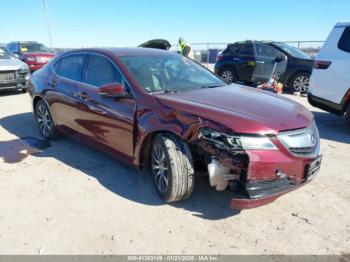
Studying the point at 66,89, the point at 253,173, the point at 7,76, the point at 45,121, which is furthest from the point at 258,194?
the point at 7,76

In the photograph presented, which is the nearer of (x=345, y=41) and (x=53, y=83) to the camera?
(x=53, y=83)

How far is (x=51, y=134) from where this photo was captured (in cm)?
562

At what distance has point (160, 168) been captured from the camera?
353cm

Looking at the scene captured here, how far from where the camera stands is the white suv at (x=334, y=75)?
6.01 metres

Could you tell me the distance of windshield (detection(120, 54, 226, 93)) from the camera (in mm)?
3910

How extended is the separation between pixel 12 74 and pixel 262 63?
7716 mm

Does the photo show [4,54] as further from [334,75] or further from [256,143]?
[256,143]

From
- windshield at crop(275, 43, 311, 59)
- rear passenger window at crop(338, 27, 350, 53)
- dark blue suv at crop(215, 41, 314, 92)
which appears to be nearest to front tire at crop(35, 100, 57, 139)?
rear passenger window at crop(338, 27, 350, 53)

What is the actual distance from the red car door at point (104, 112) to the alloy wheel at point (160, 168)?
348 mm

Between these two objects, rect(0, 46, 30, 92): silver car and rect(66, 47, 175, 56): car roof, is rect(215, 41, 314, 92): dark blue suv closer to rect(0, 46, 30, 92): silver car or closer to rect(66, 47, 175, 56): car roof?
rect(66, 47, 175, 56): car roof

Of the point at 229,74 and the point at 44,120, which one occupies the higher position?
the point at 44,120

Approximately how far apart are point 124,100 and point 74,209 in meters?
1.29

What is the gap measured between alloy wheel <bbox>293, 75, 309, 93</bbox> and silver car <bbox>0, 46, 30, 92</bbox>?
8280 millimetres

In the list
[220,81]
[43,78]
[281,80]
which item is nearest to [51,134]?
[43,78]
